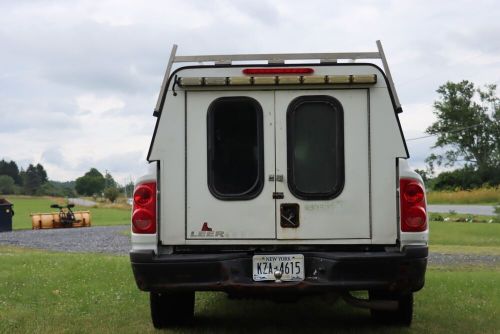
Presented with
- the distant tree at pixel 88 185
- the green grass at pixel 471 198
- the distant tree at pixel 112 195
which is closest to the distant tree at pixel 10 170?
the distant tree at pixel 88 185

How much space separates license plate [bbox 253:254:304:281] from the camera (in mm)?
5078

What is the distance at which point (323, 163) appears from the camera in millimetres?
5297

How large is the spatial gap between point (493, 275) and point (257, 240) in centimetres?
664

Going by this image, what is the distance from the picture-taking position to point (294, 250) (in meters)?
5.23

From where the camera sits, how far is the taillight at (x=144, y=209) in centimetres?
521

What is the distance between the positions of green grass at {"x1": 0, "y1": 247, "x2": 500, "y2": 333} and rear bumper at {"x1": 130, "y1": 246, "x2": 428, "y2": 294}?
1005mm

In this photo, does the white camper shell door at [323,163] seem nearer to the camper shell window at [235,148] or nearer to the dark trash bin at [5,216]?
the camper shell window at [235,148]

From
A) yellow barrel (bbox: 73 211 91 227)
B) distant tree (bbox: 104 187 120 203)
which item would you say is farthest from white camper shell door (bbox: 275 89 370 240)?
distant tree (bbox: 104 187 120 203)

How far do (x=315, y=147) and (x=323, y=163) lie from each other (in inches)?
5.6

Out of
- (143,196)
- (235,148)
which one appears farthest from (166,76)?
(143,196)

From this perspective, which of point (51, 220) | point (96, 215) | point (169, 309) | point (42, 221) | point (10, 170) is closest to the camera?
point (169, 309)

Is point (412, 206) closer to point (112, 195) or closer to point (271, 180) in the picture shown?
point (271, 180)

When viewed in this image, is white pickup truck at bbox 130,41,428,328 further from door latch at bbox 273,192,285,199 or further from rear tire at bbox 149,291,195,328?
rear tire at bbox 149,291,195,328

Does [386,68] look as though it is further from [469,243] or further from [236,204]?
[469,243]
